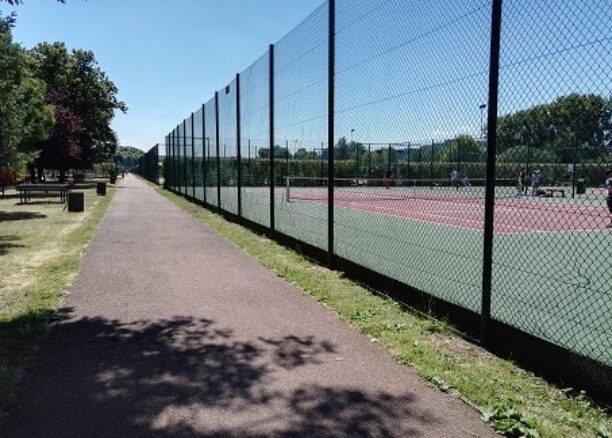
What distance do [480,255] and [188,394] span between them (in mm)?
6737

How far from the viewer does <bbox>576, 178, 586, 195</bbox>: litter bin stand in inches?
164

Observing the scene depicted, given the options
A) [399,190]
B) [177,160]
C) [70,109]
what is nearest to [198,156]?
[177,160]

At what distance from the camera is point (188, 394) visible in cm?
391

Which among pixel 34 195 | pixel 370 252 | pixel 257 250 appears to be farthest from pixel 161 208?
pixel 370 252

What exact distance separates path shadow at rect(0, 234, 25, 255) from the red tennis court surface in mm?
5813

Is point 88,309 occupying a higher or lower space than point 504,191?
lower

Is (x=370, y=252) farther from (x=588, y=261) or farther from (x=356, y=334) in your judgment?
(x=588, y=261)

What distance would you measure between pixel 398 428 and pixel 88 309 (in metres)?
3.94

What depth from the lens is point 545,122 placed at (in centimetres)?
427

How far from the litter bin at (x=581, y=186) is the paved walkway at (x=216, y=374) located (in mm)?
1766

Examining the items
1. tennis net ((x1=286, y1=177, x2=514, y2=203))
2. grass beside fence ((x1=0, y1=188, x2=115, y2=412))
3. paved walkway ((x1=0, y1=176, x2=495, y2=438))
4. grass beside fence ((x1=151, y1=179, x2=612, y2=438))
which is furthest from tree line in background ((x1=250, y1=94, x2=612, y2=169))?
grass beside fence ((x1=0, y1=188, x2=115, y2=412))

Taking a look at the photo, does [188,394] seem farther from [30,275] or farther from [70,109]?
[70,109]

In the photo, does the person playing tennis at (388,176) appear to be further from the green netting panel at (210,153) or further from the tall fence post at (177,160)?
the tall fence post at (177,160)

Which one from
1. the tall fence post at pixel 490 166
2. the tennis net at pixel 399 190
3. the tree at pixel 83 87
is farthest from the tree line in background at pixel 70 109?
the tall fence post at pixel 490 166
